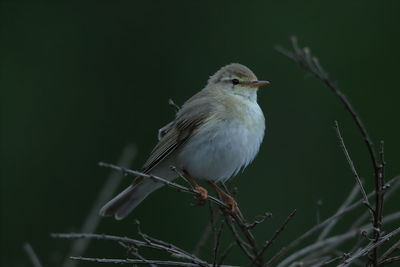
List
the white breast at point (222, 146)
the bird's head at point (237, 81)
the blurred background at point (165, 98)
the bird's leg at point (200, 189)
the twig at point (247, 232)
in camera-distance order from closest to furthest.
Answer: the twig at point (247, 232) → the bird's leg at point (200, 189) → the white breast at point (222, 146) → the bird's head at point (237, 81) → the blurred background at point (165, 98)

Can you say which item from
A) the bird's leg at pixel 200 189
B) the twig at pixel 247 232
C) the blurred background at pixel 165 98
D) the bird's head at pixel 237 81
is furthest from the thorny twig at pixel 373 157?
the blurred background at pixel 165 98

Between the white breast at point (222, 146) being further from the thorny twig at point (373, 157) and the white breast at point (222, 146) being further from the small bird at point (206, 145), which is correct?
the thorny twig at point (373, 157)

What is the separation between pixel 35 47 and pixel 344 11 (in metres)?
4.20

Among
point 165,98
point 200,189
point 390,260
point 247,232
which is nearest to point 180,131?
point 200,189

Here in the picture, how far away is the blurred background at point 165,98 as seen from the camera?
27.9 ft

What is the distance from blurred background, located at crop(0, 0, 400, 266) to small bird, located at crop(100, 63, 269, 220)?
2.95m

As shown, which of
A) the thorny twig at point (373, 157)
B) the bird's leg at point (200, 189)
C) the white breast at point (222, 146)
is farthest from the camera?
the white breast at point (222, 146)

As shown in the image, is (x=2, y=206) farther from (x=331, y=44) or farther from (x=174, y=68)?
(x=331, y=44)

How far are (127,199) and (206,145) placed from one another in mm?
636

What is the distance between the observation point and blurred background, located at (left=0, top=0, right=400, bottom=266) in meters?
8.50

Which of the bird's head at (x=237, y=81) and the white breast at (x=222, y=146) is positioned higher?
the bird's head at (x=237, y=81)

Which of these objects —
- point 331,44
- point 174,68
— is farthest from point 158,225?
point 331,44

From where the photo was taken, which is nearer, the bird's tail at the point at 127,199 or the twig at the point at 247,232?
the twig at the point at 247,232

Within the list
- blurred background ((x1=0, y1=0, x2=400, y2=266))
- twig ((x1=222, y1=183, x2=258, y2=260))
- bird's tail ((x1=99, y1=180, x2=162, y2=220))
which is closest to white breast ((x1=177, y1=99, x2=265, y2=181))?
bird's tail ((x1=99, y1=180, x2=162, y2=220))
